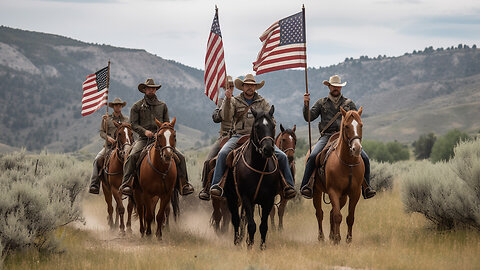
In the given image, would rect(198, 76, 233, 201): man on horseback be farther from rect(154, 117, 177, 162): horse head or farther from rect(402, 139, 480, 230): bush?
rect(402, 139, 480, 230): bush

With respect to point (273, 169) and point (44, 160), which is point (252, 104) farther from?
point (44, 160)

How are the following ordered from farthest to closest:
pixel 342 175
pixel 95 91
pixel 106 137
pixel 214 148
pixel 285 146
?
pixel 95 91 → pixel 106 137 → pixel 285 146 → pixel 214 148 → pixel 342 175

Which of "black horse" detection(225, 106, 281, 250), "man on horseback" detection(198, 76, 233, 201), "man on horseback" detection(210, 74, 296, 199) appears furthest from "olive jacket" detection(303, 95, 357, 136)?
"black horse" detection(225, 106, 281, 250)

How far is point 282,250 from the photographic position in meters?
9.66

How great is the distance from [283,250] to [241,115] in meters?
2.82

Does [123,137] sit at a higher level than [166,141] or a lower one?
higher

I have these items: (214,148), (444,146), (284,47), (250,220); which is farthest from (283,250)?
(444,146)

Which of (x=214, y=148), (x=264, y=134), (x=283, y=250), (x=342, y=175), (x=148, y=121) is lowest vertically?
(x=283, y=250)

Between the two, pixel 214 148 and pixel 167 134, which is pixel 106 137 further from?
pixel 167 134

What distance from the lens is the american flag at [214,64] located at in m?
12.1

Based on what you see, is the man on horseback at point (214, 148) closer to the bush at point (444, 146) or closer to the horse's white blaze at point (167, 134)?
the horse's white blaze at point (167, 134)

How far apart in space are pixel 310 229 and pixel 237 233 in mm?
3713

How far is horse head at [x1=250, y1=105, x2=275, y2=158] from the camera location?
28.9ft

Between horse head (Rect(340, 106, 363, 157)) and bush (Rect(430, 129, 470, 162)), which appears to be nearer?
horse head (Rect(340, 106, 363, 157))
